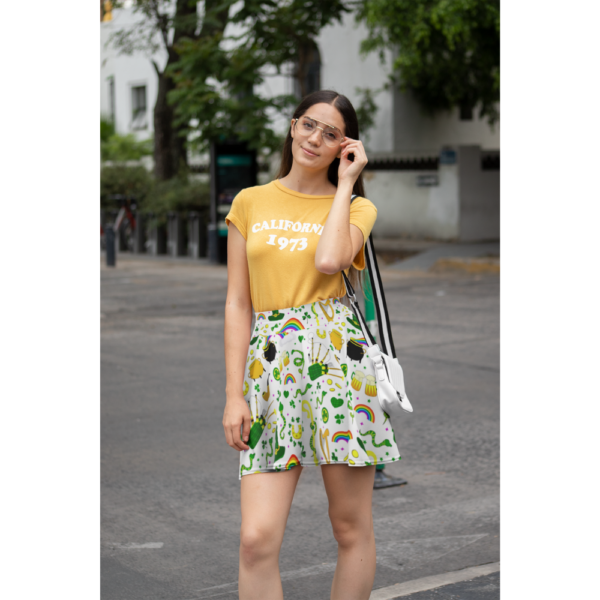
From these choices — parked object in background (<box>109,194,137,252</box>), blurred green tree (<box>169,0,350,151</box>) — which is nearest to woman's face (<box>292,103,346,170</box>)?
blurred green tree (<box>169,0,350,151</box>)

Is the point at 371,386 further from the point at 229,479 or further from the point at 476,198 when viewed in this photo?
the point at 476,198

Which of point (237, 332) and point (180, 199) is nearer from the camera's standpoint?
point (237, 332)

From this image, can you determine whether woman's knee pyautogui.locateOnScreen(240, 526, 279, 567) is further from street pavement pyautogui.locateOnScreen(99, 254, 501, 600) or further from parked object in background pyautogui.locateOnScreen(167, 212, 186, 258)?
parked object in background pyautogui.locateOnScreen(167, 212, 186, 258)

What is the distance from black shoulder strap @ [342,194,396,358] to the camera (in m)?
2.98

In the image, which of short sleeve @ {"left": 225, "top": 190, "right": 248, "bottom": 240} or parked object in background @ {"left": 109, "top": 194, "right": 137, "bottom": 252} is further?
parked object in background @ {"left": 109, "top": 194, "right": 137, "bottom": 252}

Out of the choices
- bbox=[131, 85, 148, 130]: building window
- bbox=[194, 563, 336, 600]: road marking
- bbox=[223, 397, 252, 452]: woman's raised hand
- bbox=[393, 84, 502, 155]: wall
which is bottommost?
bbox=[194, 563, 336, 600]: road marking

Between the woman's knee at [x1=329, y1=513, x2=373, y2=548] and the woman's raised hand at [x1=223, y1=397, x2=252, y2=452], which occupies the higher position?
the woman's raised hand at [x1=223, y1=397, x2=252, y2=452]

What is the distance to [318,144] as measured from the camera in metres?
2.94

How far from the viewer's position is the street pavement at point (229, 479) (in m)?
3.99

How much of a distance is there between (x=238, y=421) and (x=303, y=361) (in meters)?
0.28

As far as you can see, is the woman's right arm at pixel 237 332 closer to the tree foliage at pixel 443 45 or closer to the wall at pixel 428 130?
the tree foliage at pixel 443 45

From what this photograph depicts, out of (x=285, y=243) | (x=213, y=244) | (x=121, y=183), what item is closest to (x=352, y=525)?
(x=285, y=243)
